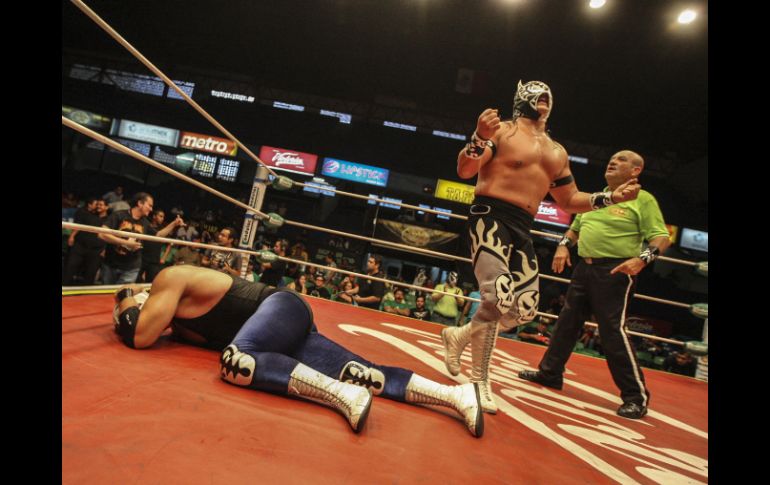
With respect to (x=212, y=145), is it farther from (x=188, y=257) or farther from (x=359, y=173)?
(x=188, y=257)

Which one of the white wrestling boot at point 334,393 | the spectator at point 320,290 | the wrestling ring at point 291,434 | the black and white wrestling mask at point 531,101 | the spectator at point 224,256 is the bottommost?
the wrestling ring at point 291,434

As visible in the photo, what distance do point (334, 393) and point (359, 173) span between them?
9.99 m

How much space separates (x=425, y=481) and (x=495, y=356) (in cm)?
213

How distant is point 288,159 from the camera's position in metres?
11.0

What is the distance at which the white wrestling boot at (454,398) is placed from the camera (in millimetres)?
1320

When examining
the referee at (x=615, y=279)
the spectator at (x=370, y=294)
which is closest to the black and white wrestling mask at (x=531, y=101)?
the referee at (x=615, y=279)

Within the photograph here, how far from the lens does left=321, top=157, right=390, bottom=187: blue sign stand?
10.9 m

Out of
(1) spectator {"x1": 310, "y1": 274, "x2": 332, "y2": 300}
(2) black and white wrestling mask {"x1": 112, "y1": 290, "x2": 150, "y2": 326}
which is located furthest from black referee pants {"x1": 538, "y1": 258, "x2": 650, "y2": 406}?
(1) spectator {"x1": 310, "y1": 274, "x2": 332, "y2": 300}

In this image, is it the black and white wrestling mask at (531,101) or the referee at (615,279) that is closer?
the black and white wrestling mask at (531,101)

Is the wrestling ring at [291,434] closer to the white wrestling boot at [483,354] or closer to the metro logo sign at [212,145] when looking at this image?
the white wrestling boot at [483,354]

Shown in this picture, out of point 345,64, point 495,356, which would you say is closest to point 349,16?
point 345,64

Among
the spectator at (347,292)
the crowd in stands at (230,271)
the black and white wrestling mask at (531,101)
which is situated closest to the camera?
the black and white wrestling mask at (531,101)

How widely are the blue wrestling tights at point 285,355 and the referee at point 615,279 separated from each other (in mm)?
1227

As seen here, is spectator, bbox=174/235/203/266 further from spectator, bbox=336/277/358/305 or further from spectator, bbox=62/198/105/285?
spectator, bbox=336/277/358/305
